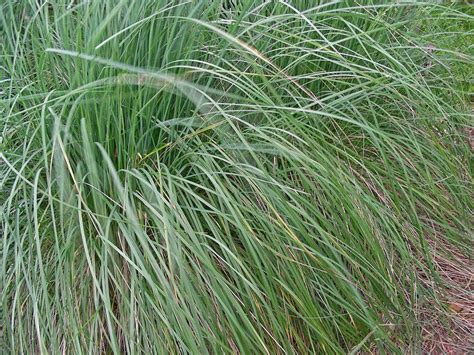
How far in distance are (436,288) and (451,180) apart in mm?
407

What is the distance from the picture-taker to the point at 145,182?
207cm

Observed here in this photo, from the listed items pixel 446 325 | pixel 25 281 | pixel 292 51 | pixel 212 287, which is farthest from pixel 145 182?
pixel 446 325

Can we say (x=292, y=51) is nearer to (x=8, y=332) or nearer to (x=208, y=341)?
(x=208, y=341)

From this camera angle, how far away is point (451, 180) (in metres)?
2.76

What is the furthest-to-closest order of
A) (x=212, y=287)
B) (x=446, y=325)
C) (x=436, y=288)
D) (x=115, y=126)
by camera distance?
(x=436, y=288)
(x=446, y=325)
(x=115, y=126)
(x=212, y=287)

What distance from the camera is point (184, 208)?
7.21ft

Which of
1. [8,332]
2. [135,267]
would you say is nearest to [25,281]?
[8,332]

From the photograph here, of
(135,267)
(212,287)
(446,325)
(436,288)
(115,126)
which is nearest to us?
(135,267)

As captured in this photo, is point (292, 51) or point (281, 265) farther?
point (292, 51)

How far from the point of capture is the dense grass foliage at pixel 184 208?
2.04 m

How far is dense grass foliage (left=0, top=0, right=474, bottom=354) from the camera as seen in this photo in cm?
204

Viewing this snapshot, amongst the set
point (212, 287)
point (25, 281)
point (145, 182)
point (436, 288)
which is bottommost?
point (436, 288)

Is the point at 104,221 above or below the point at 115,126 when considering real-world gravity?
below

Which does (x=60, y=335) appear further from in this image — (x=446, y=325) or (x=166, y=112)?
(x=446, y=325)
